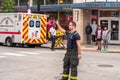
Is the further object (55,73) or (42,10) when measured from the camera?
(42,10)

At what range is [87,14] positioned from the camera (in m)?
35.6

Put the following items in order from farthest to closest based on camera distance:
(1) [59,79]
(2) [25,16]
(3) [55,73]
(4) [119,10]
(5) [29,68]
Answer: (4) [119,10] → (2) [25,16] → (5) [29,68] → (3) [55,73] → (1) [59,79]

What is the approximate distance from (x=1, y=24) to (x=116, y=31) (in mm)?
10141

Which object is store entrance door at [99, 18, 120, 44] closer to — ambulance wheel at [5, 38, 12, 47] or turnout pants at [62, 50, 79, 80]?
ambulance wheel at [5, 38, 12, 47]

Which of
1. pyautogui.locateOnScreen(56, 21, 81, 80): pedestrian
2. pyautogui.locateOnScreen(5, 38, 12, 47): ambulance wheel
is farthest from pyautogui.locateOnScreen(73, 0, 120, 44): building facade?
pyautogui.locateOnScreen(56, 21, 81, 80): pedestrian

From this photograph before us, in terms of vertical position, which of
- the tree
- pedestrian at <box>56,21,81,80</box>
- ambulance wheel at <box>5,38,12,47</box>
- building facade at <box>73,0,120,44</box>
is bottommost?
ambulance wheel at <box>5,38,12,47</box>

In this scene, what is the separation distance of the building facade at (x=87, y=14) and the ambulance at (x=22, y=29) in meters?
4.61

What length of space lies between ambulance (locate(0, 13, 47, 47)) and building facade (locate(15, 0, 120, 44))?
4.61 metres

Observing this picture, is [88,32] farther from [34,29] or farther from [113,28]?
[34,29]

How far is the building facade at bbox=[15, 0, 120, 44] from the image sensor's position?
33312mm

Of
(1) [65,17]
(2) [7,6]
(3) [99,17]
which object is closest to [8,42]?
(1) [65,17]

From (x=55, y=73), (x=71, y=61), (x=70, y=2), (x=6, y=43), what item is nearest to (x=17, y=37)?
(x=6, y=43)

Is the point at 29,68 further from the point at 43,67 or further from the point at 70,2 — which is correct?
the point at 70,2

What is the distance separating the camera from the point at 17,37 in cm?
2933
